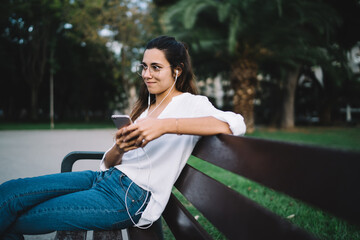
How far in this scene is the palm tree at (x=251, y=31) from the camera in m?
9.61

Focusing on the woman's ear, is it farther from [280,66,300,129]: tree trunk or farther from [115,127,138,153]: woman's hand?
[280,66,300,129]: tree trunk

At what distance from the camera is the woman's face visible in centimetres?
193

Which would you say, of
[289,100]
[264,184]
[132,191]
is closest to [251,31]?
[289,100]

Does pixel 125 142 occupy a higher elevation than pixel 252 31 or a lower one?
lower

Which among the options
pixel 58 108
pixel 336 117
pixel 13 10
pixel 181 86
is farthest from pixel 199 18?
pixel 58 108

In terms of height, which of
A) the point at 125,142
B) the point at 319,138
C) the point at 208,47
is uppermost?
the point at 208,47

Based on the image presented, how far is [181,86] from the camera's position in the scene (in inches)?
81.5

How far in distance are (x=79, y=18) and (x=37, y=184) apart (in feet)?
61.0

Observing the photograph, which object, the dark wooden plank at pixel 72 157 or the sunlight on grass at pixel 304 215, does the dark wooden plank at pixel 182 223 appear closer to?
the dark wooden plank at pixel 72 157

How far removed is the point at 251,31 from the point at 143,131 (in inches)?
414

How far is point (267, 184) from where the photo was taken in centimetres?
94

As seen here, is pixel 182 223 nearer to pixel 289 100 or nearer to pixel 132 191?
pixel 132 191

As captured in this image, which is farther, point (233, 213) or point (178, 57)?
point (178, 57)

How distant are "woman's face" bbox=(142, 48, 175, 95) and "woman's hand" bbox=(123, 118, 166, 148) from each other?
591 millimetres
